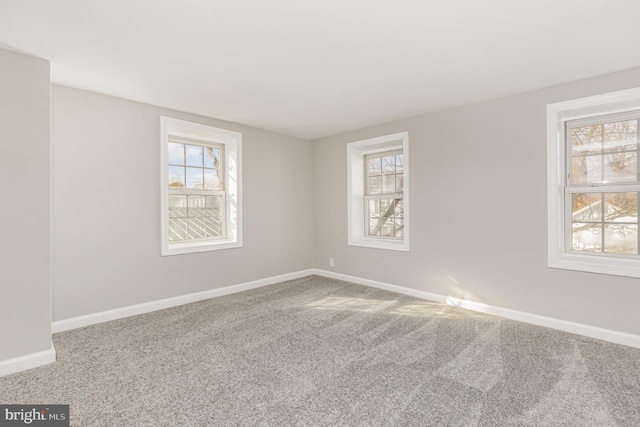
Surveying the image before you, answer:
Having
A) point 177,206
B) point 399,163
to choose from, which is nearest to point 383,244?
point 399,163

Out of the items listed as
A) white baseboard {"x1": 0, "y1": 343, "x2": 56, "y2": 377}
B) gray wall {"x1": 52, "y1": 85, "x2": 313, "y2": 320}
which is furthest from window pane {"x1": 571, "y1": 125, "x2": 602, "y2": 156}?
white baseboard {"x1": 0, "y1": 343, "x2": 56, "y2": 377}

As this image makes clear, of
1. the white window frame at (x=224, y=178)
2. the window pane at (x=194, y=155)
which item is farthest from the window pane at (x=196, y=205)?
the window pane at (x=194, y=155)

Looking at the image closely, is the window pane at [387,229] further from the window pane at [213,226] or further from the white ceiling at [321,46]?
the window pane at [213,226]

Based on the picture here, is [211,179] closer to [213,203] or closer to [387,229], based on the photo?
[213,203]

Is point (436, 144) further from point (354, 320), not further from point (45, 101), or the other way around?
point (45, 101)

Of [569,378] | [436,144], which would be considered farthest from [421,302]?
[436,144]

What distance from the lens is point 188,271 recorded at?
3.76 m

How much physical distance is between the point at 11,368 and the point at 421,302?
3745mm

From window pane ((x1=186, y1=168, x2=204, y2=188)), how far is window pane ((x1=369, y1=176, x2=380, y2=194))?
249 centimetres

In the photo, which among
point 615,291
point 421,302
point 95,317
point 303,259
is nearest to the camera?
point 615,291

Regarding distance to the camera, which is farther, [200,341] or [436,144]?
[436,144]

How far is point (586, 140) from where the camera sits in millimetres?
2953

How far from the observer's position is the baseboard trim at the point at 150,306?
2939mm
